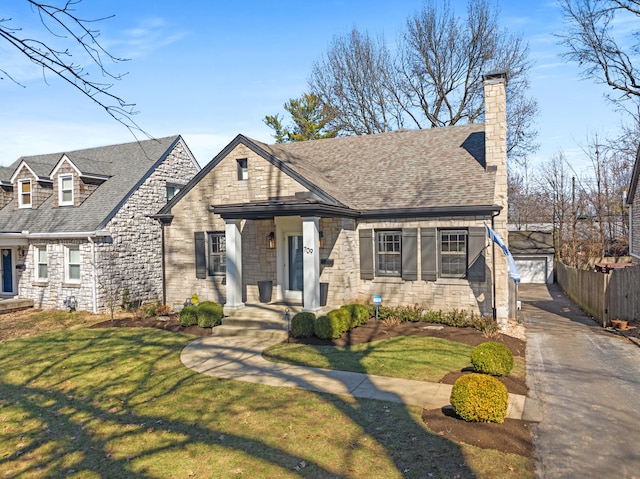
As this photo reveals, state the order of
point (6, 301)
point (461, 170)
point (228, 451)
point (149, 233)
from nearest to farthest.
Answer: point (228, 451)
point (461, 170)
point (6, 301)
point (149, 233)

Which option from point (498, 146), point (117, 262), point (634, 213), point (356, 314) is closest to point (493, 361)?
point (356, 314)

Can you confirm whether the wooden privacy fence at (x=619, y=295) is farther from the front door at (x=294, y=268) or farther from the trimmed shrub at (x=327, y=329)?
the front door at (x=294, y=268)

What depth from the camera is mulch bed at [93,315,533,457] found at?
20.1 feet

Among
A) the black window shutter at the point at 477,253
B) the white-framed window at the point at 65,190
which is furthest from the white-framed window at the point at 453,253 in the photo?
the white-framed window at the point at 65,190

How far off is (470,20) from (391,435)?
31143 mm

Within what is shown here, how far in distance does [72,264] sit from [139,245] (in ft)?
8.41

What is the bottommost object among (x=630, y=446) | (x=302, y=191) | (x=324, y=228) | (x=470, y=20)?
(x=630, y=446)

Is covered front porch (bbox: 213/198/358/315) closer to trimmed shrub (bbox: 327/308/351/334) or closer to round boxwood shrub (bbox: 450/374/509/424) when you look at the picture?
trimmed shrub (bbox: 327/308/351/334)

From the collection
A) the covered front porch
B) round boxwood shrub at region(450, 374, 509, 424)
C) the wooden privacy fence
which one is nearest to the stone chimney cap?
the covered front porch

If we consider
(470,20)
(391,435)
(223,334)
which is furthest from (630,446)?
(470,20)

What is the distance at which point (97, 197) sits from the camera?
1934 cm

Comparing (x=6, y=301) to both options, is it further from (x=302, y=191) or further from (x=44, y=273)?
(x=302, y=191)

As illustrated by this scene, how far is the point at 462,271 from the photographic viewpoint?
13.9m

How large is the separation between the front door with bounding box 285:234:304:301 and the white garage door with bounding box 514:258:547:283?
1941 centimetres
